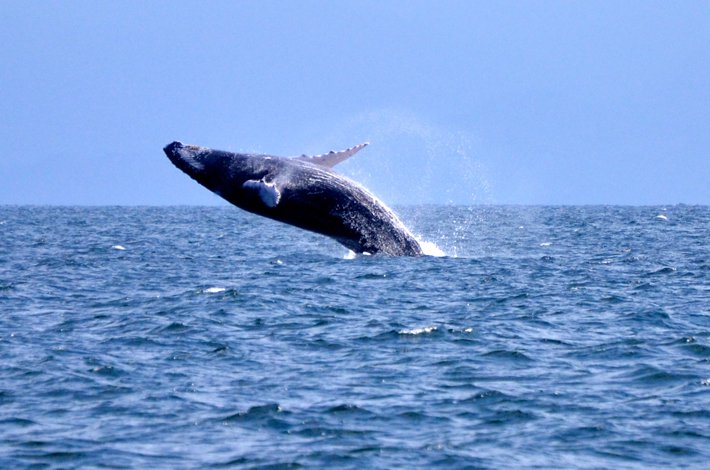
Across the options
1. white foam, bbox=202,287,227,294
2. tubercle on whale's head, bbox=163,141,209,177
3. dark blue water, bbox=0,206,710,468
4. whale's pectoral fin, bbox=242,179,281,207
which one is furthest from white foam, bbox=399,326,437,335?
white foam, bbox=202,287,227,294

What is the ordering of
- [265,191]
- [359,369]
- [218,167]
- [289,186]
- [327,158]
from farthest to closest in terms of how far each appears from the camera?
[327,158] < [289,186] < [218,167] < [265,191] < [359,369]

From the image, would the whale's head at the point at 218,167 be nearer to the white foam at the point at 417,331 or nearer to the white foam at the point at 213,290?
the white foam at the point at 213,290

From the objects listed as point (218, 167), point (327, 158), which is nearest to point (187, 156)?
point (218, 167)

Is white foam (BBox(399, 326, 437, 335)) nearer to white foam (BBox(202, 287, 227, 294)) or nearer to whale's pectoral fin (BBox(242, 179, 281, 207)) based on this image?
whale's pectoral fin (BBox(242, 179, 281, 207))

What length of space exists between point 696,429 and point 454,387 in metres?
3.06

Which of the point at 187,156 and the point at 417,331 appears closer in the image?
the point at 417,331

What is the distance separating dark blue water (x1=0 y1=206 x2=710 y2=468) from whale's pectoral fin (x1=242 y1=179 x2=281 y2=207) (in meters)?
2.00

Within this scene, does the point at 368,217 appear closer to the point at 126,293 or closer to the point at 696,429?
the point at 126,293

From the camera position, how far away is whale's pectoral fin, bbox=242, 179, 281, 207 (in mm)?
20047

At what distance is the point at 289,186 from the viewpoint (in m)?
20.8

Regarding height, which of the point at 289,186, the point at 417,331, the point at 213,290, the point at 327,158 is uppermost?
the point at 327,158

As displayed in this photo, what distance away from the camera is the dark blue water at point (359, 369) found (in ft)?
37.3

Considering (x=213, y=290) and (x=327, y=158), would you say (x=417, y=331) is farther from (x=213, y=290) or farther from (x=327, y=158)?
(x=213, y=290)

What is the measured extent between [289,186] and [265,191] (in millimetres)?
855
